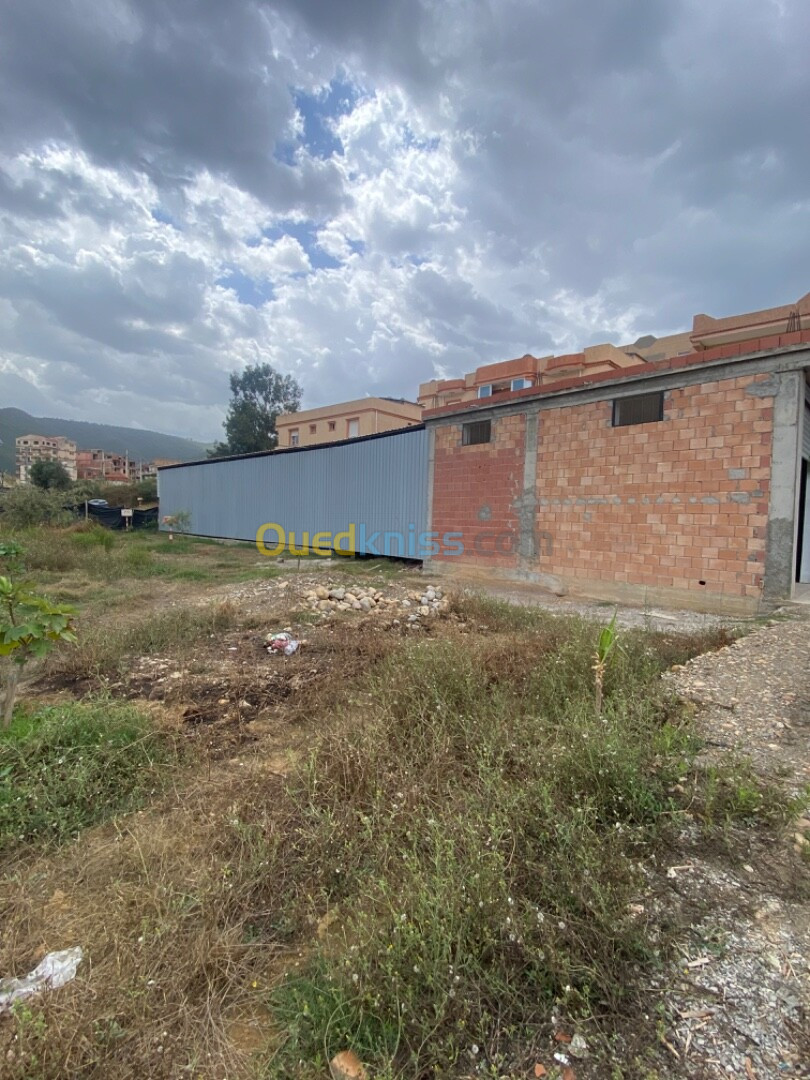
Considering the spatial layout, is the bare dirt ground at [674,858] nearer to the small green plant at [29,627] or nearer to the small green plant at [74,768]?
the small green plant at [74,768]

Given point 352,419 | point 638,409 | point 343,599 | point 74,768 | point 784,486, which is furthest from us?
point 352,419

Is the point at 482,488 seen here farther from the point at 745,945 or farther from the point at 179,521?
the point at 179,521

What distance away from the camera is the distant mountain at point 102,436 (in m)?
135

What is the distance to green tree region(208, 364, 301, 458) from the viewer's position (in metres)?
36.9

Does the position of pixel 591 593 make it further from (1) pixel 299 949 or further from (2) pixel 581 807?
(1) pixel 299 949

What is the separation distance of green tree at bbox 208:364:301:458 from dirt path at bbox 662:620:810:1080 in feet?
123

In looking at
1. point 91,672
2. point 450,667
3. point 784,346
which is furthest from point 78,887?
point 784,346

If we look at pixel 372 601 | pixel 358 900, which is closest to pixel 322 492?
pixel 372 601

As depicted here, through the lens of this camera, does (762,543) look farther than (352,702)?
Yes

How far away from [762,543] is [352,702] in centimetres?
590

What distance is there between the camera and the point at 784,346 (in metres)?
6.06

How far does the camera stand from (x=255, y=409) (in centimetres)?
3759

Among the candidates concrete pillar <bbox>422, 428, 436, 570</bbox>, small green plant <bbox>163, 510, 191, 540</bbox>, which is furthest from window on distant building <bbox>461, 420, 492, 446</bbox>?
small green plant <bbox>163, 510, 191, 540</bbox>

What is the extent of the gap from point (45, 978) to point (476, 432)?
9398mm
